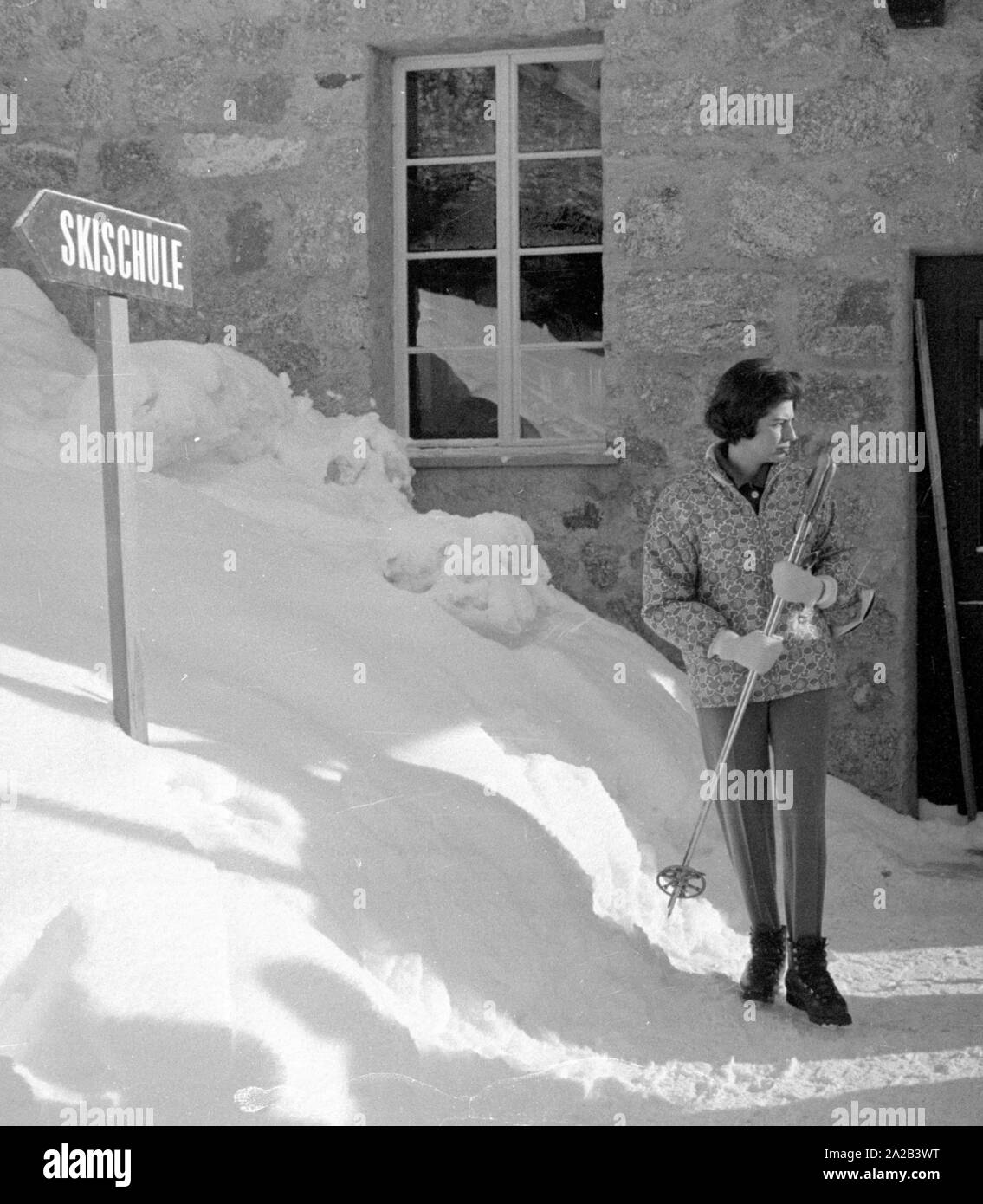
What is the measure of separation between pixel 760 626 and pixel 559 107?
3328mm

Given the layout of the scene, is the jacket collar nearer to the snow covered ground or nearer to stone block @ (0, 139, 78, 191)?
the snow covered ground

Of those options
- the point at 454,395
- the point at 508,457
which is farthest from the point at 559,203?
the point at 508,457

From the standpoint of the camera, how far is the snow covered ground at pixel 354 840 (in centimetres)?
295

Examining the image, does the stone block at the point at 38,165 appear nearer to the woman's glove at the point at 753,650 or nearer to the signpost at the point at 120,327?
the signpost at the point at 120,327

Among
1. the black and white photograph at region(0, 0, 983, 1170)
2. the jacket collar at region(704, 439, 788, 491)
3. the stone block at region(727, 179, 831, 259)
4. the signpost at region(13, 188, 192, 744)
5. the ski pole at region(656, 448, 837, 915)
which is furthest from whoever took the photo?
the stone block at region(727, 179, 831, 259)

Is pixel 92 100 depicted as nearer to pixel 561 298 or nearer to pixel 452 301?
pixel 452 301

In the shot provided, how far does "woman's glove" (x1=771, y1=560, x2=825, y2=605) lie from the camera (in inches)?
151

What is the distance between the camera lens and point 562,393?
258 inches

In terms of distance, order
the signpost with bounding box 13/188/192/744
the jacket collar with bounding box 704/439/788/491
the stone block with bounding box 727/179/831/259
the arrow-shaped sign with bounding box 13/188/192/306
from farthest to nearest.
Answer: the stone block with bounding box 727/179/831/259, the jacket collar with bounding box 704/439/788/491, the signpost with bounding box 13/188/192/744, the arrow-shaped sign with bounding box 13/188/192/306

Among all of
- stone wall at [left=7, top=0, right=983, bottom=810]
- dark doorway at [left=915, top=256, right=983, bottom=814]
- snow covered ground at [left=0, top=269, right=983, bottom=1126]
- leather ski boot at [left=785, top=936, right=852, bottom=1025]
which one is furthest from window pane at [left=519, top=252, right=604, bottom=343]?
leather ski boot at [left=785, top=936, right=852, bottom=1025]

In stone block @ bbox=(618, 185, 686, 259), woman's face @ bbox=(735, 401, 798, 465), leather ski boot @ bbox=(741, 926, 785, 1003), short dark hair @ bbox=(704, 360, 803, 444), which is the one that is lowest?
leather ski boot @ bbox=(741, 926, 785, 1003)

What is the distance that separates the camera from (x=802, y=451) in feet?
20.2

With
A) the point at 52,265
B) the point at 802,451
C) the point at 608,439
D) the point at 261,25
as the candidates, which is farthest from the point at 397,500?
the point at 52,265

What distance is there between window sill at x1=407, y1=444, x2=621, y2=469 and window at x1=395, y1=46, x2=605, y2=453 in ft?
0.16
